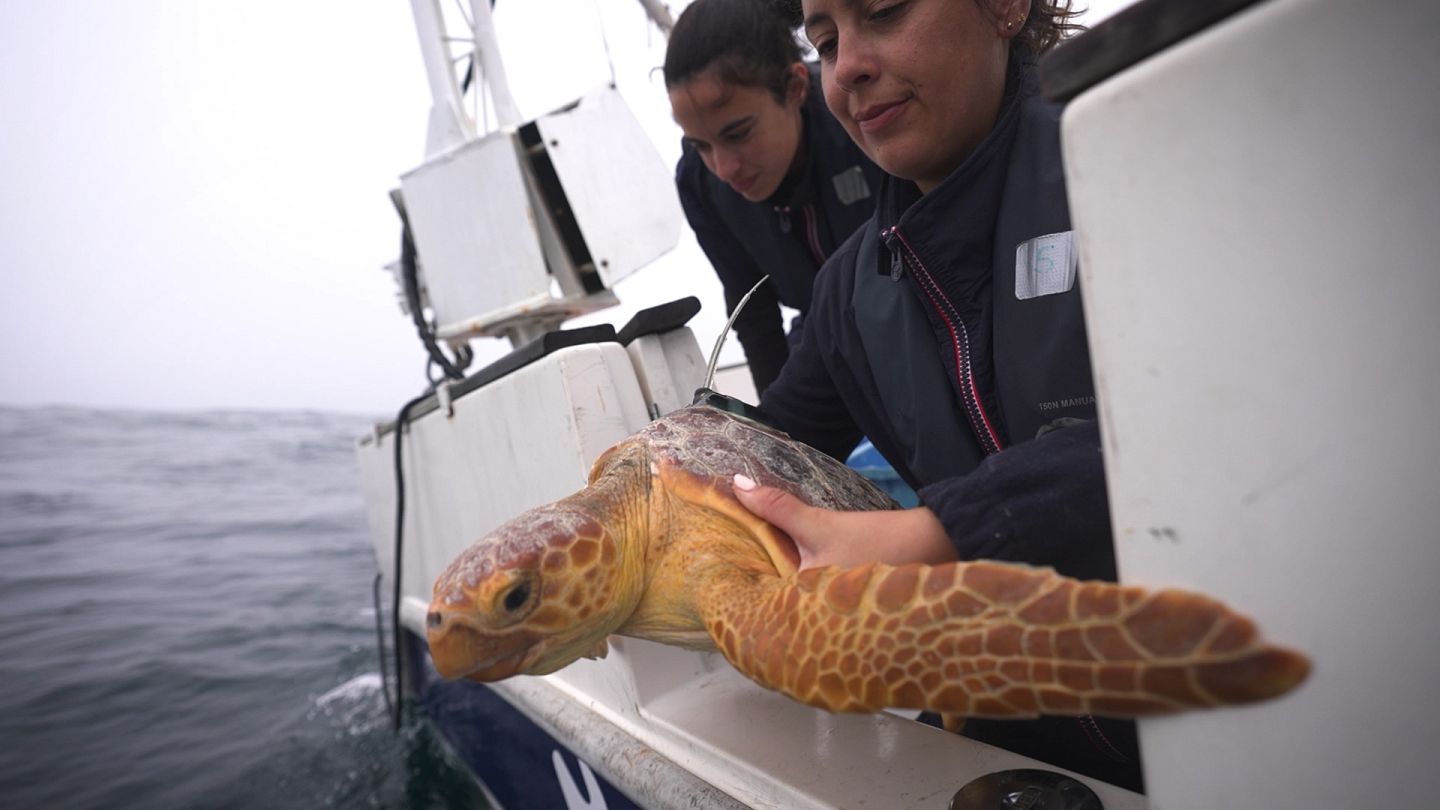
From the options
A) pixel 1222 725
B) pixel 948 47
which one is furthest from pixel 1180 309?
pixel 948 47

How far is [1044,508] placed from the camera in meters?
0.54

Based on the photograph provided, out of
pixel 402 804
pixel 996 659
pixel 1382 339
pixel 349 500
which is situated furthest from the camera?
pixel 349 500

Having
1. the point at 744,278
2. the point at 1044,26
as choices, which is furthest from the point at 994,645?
the point at 744,278

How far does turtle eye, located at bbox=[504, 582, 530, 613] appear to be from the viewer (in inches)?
29.5

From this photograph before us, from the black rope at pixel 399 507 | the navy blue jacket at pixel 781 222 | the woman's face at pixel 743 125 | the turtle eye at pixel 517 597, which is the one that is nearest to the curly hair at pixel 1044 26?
the navy blue jacket at pixel 781 222

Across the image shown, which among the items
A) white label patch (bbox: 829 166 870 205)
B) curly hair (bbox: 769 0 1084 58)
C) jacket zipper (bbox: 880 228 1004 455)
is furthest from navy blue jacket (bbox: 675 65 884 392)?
jacket zipper (bbox: 880 228 1004 455)

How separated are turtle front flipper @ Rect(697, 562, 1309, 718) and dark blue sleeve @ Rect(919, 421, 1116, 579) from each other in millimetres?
69

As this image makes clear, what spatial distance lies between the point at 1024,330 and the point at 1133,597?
41cm

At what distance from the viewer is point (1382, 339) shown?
0.31 metres

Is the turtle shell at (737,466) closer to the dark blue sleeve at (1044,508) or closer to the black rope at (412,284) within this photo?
the dark blue sleeve at (1044,508)

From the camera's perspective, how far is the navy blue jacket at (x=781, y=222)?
5.27 ft

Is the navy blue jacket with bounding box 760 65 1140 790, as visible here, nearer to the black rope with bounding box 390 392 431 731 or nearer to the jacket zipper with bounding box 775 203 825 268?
the jacket zipper with bounding box 775 203 825 268

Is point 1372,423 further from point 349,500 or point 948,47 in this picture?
point 349,500

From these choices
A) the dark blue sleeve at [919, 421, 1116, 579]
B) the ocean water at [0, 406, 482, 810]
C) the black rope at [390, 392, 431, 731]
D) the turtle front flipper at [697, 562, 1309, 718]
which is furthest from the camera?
the ocean water at [0, 406, 482, 810]
